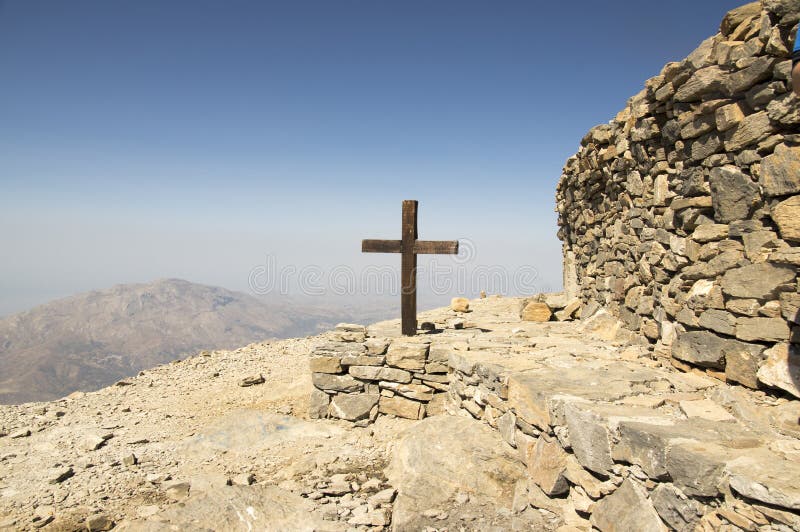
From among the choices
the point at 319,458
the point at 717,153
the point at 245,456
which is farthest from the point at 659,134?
the point at 245,456

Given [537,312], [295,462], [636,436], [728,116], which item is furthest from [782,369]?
[537,312]

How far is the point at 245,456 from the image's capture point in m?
6.10

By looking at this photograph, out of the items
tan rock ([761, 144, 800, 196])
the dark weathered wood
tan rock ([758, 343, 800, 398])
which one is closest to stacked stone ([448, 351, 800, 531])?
tan rock ([758, 343, 800, 398])

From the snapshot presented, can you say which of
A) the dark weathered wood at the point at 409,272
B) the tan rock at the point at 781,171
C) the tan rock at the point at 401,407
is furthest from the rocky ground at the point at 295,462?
the tan rock at the point at 781,171

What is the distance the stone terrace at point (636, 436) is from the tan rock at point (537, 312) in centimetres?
313

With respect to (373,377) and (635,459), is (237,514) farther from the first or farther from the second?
(635,459)

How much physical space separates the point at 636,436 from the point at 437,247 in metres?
4.69

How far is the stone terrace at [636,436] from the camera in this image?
9.18 feet

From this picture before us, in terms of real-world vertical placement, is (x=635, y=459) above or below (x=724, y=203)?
below

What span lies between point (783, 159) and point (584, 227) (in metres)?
5.73

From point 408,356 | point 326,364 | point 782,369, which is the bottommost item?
point 326,364

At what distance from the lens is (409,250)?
7.82 m

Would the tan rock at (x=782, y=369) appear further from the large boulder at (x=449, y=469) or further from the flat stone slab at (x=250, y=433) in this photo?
the flat stone slab at (x=250, y=433)

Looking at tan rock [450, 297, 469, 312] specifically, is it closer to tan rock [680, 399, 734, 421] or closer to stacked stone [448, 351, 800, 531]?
stacked stone [448, 351, 800, 531]
